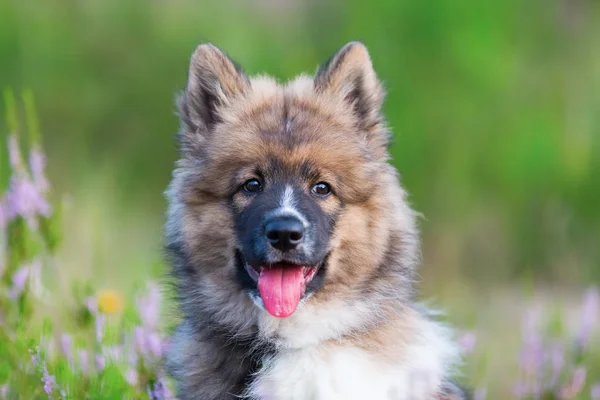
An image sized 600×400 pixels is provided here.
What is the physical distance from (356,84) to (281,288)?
1200mm

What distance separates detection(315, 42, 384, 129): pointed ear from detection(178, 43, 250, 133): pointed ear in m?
0.44

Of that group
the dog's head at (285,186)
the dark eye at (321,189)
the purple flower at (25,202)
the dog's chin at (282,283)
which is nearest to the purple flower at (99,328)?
the dog's head at (285,186)

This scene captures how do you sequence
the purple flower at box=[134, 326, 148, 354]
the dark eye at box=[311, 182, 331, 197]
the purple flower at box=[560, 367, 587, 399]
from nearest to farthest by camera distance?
the dark eye at box=[311, 182, 331, 197], the purple flower at box=[134, 326, 148, 354], the purple flower at box=[560, 367, 587, 399]

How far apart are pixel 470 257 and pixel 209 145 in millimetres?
5025

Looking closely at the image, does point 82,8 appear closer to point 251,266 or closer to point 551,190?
point 551,190

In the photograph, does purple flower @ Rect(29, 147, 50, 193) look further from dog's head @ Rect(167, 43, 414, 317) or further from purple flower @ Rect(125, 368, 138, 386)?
purple flower @ Rect(125, 368, 138, 386)

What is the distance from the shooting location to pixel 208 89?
488cm

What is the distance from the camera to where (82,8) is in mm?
11086

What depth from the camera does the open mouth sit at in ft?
13.9

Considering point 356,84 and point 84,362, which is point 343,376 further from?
point 356,84

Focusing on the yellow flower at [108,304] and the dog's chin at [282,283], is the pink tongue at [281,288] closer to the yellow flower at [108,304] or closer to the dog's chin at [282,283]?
the dog's chin at [282,283]

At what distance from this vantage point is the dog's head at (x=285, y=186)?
4.28m

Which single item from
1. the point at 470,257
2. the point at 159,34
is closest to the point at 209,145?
the point at 470,257

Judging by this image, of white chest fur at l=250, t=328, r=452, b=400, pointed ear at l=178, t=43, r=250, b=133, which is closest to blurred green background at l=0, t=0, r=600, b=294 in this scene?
pointed ear at l=178, t=43, r=250, b=133
